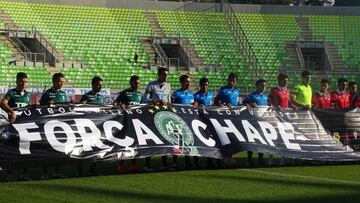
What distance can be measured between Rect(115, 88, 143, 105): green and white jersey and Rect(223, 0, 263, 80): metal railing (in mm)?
28494

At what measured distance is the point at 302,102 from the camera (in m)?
15.0

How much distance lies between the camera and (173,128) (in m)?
12.7

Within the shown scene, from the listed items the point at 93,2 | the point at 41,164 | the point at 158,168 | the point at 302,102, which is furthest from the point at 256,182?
the point at 93,2

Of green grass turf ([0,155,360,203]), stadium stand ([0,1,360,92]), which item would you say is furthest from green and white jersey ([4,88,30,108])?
stadium stand ([0,1,360,92])

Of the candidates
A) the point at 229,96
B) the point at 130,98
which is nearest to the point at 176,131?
the point at 130,98

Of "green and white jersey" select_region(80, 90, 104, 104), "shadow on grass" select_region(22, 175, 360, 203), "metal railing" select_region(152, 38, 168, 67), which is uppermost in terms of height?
"metal railing" select_region(152, 38, 168, 67)

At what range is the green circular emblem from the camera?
1255cm

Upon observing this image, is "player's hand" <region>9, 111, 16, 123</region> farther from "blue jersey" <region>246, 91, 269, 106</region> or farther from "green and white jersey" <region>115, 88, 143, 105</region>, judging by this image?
"blue jersey" <region>246, 91, 269, 106</region>

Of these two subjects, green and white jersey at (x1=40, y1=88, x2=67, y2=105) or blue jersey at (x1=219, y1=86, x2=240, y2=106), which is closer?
green and white jersey at (x1=40, y1=88, x2=67, y2=105)

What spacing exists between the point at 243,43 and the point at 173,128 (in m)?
32.3

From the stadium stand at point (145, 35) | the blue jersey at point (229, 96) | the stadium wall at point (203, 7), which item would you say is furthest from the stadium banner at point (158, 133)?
the stadium wall at point (203, 7)

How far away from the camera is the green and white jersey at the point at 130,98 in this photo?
12914 millimetres

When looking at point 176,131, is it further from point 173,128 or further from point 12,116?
point 12,116

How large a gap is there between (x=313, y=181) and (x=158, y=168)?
3133 millimetres
